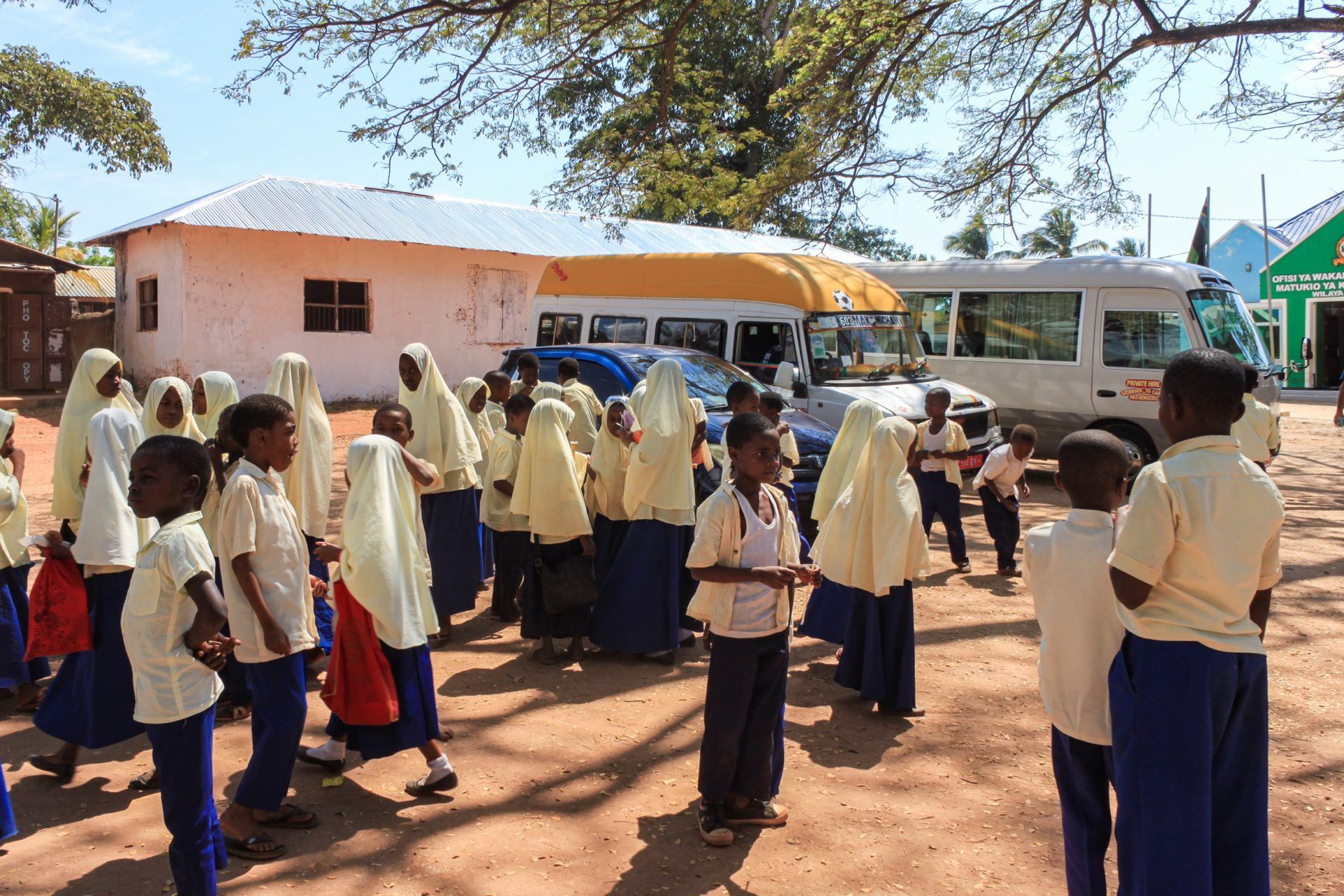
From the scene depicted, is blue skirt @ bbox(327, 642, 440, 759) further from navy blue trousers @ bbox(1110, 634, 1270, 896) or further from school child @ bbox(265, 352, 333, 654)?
navy blue trousers @ bbox(1110, 634, 1270, 896)

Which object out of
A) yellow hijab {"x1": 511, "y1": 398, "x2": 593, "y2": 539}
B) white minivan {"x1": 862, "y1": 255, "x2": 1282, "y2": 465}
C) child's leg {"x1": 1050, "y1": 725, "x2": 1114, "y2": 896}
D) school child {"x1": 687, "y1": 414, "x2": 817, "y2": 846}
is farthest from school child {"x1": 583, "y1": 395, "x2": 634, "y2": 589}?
white minivan {"x1": 862, "y1": 255, "x2": 1282, "y2": 465}

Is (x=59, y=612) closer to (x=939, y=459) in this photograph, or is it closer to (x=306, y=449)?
(x=306, y=449)

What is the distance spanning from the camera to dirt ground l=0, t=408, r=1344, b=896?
132 inches

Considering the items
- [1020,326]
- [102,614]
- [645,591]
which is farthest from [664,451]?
[1020,326]

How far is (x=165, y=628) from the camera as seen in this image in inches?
115

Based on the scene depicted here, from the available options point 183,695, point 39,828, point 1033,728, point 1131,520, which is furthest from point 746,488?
point 39,828

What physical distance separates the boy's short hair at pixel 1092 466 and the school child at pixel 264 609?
259 cm

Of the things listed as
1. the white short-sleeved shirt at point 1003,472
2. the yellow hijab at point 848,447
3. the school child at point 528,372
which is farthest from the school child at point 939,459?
the school child at point 528,372

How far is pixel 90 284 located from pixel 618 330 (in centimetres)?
3012

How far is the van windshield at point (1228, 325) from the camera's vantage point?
10.4 meters

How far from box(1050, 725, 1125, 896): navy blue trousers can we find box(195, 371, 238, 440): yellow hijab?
4.37 m

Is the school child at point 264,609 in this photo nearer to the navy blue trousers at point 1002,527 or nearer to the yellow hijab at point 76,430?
the yellow hijab at point 76,430

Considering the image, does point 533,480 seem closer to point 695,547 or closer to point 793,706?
point 793,706

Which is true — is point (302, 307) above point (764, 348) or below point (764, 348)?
above
